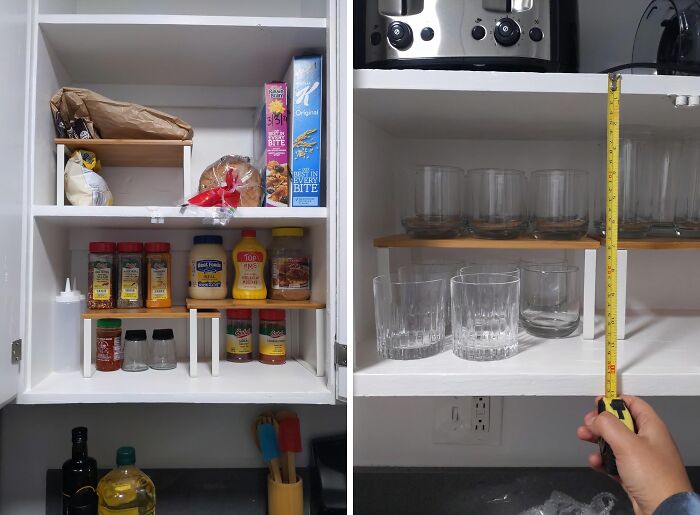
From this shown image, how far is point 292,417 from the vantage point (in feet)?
4.67

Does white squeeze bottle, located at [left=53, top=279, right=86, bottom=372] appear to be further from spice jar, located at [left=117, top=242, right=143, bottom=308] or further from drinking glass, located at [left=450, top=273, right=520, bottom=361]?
drinking glass, located at [left=450, top=273, right=520, bottom=361]

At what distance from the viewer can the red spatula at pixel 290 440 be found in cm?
140

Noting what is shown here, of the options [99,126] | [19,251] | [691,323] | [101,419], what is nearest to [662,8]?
[691,323]

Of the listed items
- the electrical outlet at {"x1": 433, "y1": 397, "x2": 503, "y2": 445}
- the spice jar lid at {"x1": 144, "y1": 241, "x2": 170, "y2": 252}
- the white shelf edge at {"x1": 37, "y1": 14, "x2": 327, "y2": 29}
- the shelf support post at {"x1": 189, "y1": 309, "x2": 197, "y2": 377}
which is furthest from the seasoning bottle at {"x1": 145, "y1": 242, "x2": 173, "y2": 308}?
the electrical outlet at {"x1": 433, "y1": 397, "x2": 503, "y2": 445}

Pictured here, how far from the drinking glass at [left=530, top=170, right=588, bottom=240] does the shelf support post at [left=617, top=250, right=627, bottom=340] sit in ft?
0.30

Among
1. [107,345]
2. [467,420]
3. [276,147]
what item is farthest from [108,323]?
[467,420]

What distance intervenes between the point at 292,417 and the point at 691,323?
828 millimetres

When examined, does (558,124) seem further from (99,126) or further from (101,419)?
(101,419)

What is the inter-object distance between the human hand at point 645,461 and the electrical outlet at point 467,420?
1.71ft

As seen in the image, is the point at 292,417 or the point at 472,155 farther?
the point at 292,417

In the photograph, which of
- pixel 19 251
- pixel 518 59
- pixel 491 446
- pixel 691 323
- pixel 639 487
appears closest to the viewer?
pixel 639 487

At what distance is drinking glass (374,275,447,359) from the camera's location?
0.99 metres

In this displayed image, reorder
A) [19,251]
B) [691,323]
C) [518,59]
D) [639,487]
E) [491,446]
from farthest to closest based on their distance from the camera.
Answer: [491,446], [691,323], [19,251], [518,59], [639,487]

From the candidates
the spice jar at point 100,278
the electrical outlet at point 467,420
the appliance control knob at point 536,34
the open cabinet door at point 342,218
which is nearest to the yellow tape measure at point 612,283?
the appliance control knob at point 536,34
